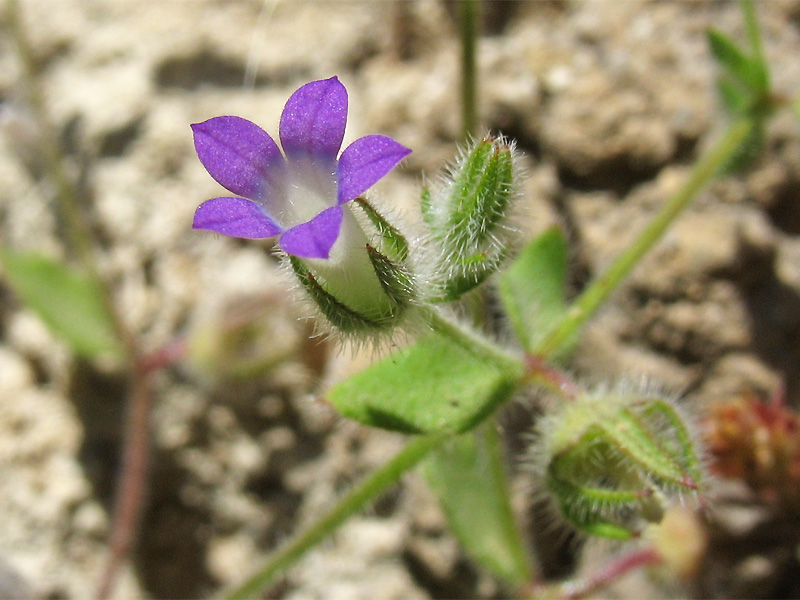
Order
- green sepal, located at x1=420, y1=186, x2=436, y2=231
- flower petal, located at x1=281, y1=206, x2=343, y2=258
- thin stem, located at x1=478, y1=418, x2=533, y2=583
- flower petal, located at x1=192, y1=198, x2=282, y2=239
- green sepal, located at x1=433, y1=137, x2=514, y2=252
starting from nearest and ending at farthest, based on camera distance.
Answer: flower petal, located at x1=281, y1=206, x2=343, y2=258 < flower petal, located at x1=192, y1=198, x2=282, y2=239 < green sepal, located at x1=433, y1=137, x2=514, y2=252 < green sepal, located at x1=420, y1=186, x2=436, y2=231 < thin stem, located at x1=478, y1=418, x2=533, y2=583

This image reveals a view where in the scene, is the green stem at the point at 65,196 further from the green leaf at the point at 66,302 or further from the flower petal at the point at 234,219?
the flower petal at the point at 234,219

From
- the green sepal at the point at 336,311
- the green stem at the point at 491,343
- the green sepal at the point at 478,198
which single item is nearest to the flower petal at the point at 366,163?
the green sepal at the point at 336,311

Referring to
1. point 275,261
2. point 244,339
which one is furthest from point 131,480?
point 275,261

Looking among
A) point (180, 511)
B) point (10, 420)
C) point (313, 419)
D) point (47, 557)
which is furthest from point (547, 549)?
point (10, 420)

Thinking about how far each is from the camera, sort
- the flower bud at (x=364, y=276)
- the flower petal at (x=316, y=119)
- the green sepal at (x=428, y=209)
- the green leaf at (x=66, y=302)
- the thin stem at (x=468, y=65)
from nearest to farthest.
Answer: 1. the flower petal at (x=316, y=119)
2. the flower bud at (x=364, y=276)
3. the green sepal at (x=428, y=209)
4. the thin stem at (x=468, y=65)
5. the green leaf at (x=66, y=302)

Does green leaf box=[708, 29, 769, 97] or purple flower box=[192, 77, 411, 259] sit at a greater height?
purple flower box=[192, 77, 411, 259]

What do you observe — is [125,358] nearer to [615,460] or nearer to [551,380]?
[551,380]

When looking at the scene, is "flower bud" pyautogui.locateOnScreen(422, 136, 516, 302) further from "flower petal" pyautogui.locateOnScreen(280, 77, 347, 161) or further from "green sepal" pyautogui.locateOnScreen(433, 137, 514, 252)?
"flower petal" pyautogui.locateOnScreen(280, 77, 347, 161)

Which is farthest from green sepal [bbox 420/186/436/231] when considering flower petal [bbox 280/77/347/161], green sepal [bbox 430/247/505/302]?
flower petal [bbox 280/77/347/161]
